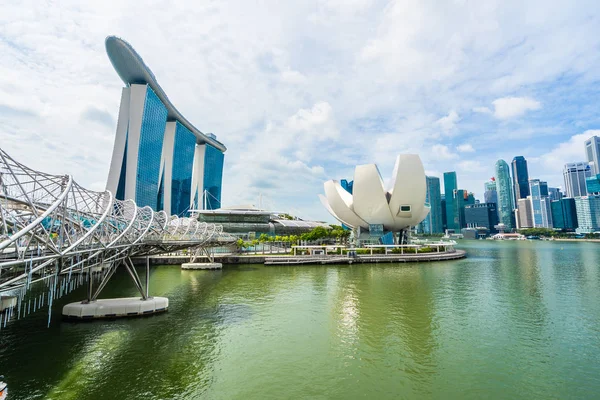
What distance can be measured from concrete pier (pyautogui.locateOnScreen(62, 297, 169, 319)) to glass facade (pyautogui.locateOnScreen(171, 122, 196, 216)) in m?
75.0

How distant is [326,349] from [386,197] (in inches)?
1460

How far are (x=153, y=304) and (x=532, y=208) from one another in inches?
7027

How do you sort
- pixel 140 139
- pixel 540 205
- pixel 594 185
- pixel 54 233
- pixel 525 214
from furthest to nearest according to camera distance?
pixel 525 214 → pixel 540 205 → pixel 594 185 → pixel 140 139 → pixel 54 233

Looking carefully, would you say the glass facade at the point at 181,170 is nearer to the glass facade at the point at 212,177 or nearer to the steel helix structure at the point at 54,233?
the glass facade at the point at 212,177

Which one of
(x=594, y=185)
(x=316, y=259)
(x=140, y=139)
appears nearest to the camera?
(x=316, y=259)

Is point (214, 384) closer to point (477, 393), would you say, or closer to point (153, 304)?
point (477, 393)

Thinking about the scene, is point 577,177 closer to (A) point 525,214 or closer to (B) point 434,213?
(A) point 525,214

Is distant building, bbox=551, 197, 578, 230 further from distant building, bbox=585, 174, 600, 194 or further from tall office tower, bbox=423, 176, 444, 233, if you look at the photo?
tall office tower, bbox=423, 176, 444, 233

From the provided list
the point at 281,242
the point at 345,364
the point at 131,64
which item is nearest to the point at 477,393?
the point at 345,364

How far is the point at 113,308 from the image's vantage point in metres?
14.2

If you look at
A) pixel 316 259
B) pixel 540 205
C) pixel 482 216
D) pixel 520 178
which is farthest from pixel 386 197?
pixel 520 178

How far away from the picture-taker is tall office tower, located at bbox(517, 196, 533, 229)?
151m

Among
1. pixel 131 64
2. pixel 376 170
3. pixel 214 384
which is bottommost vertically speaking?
pixel 214 384

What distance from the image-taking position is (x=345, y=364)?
30.7ft
